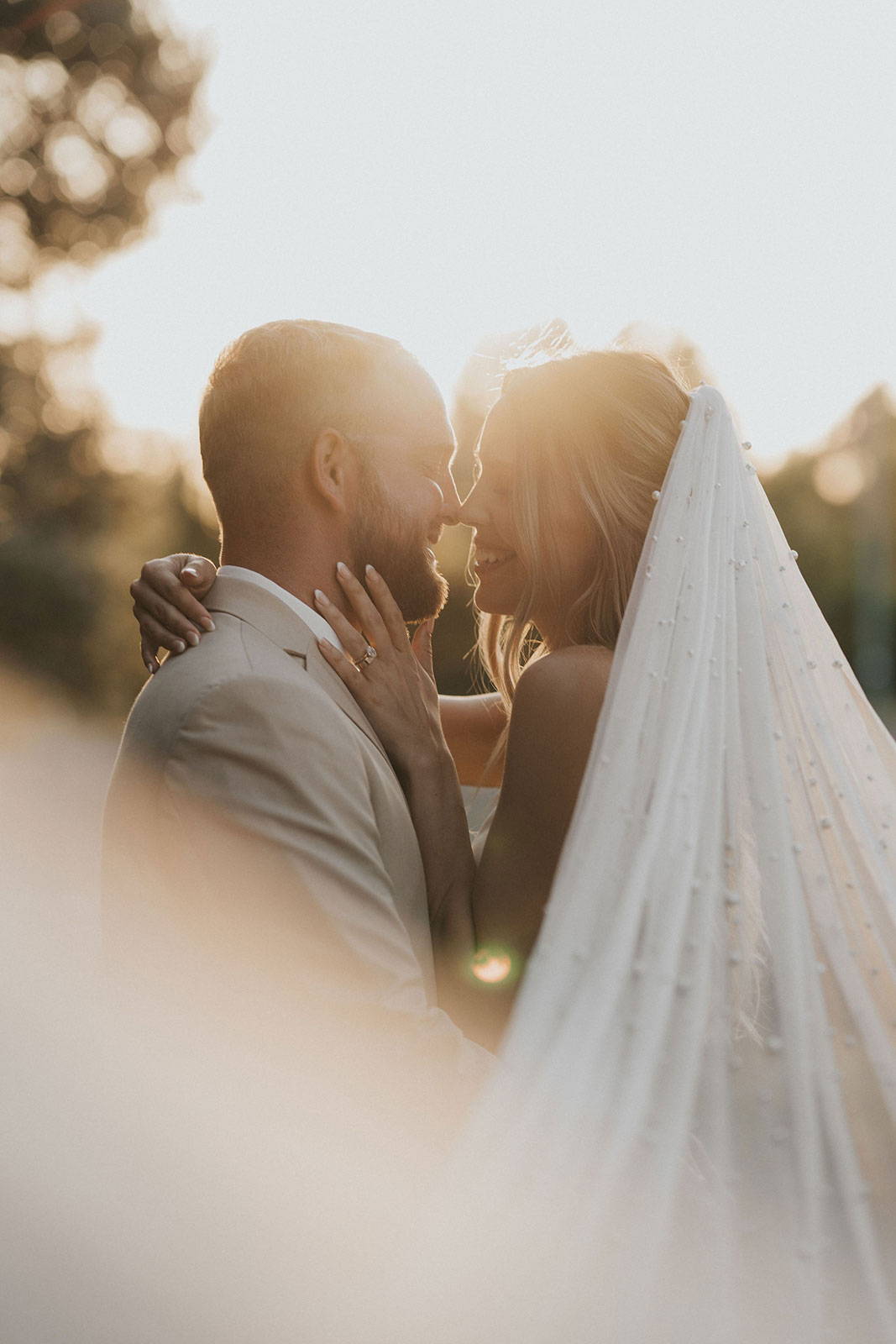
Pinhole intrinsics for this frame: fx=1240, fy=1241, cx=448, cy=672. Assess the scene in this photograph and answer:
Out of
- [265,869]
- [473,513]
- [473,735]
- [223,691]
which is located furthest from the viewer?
[473,735]

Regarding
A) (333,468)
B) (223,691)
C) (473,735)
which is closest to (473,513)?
(333,468)

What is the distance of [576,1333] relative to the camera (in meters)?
2.01

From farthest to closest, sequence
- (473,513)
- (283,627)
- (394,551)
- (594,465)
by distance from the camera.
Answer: (473,513) → (594,465) → (394,551) → (283,627)

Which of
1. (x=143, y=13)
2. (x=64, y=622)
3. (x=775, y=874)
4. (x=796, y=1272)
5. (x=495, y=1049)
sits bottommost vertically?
(x=796, y=1272)

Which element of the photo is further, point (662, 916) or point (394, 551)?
point (394, 551)

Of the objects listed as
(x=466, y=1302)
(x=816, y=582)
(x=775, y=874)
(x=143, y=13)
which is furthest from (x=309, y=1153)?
(x=816, y=582)

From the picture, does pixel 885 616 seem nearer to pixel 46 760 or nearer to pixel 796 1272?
pixel 46 760

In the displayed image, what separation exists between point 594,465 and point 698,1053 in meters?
1.60

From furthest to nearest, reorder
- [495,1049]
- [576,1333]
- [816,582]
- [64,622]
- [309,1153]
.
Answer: [816,582]
[64,622]
[495,1049]
[309,1153]
[576,1333]

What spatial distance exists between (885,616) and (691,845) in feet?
80.9

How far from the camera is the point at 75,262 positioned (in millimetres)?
16359

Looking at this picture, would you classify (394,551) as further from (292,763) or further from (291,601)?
(292,763)

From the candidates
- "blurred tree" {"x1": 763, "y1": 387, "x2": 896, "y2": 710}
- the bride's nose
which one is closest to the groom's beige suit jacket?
the bride's nose

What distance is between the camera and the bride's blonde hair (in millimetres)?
3184
